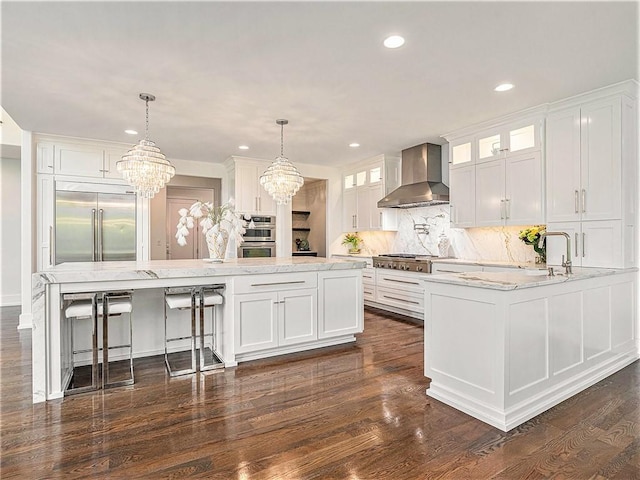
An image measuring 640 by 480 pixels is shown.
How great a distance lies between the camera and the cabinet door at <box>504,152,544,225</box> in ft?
12.9

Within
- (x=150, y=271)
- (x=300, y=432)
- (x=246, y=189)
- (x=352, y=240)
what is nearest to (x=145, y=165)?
(x=150, y=271)

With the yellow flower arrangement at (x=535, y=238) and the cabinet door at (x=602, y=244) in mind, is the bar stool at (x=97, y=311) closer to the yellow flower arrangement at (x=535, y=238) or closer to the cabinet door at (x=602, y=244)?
the yellow flower arrangement at (x=535, y=238)

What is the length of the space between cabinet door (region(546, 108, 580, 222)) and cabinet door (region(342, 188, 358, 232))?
11.5 ft

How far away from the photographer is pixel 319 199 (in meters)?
7.86

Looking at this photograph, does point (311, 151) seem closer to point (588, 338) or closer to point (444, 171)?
point (444, 171)

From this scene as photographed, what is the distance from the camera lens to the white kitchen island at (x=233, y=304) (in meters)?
2.62

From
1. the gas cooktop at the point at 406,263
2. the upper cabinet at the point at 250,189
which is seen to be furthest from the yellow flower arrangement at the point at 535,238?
the upper cabinet at the point at 250,189

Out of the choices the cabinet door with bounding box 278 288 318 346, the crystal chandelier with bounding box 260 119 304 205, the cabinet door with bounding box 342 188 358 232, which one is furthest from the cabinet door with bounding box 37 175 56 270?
the cabinet door with bounding box 342 188 358 232

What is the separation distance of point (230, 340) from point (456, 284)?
203 centimetres

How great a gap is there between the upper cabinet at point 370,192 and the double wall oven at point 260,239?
154 centimetres

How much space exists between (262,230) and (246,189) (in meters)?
0.78

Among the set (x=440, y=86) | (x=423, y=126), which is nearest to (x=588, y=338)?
(x=440, y=86)

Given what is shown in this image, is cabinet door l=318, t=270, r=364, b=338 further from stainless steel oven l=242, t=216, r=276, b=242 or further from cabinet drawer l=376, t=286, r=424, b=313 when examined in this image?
stainless steel oven l=242, t=216, r=276, b=242

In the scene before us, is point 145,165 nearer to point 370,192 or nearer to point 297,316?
point 297,316
